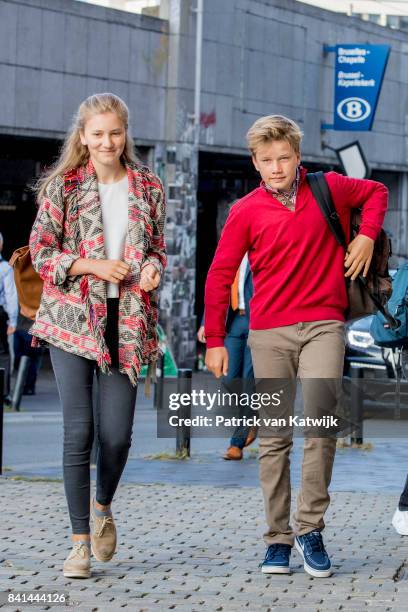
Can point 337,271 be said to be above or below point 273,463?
above

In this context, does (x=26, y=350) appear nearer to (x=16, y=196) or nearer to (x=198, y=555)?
(x=16, y=196)

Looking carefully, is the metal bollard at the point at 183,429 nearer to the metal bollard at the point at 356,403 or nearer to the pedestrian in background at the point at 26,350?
the metal bollard at the point at 356,403

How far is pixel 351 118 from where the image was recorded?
26531 millimetres

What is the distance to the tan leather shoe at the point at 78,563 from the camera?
623 cm

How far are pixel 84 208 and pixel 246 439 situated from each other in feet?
17.9

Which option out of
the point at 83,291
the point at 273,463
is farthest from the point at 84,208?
the point at 273,463

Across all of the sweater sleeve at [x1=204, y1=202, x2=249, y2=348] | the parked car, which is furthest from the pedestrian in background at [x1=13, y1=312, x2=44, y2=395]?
the sweater sleeve at [x1=204, y1=202, x2=249, y2=348]

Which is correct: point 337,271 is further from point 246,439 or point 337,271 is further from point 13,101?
point 13,101

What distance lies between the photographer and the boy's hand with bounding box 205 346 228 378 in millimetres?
6379

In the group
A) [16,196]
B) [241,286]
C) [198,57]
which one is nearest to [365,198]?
[241,286]

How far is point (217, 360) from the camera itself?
639cm

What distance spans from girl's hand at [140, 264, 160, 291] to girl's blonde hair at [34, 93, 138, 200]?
55 cm

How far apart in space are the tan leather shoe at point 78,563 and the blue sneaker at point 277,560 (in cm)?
76

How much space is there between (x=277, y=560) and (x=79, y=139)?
1994 millimetres
